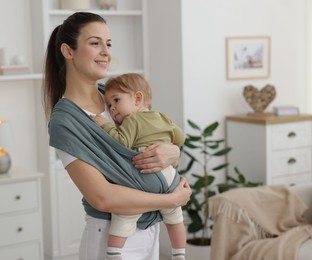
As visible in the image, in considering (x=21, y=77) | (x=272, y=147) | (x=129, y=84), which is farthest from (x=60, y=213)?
(x=129, y=84)

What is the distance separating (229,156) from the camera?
4801mm

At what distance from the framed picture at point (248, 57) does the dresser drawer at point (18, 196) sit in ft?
5.53

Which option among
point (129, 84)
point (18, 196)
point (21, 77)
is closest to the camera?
point (129, 84)

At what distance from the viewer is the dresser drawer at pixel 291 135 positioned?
14.7 ft

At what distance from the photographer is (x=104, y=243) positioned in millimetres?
1927

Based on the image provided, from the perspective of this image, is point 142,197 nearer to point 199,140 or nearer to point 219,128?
point 199,140

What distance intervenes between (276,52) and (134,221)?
3.36 meters

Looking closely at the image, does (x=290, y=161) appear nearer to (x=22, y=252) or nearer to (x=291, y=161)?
(x=291, y=161)

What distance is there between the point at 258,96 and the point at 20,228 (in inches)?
75.6

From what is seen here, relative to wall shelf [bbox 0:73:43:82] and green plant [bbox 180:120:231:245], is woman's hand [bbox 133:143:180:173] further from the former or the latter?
wall shelf [bbox 0:73:43:82]

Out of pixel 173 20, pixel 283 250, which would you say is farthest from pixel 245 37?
pixel 283 250

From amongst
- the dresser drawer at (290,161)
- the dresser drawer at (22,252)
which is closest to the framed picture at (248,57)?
the dresser drawer at (290,161)

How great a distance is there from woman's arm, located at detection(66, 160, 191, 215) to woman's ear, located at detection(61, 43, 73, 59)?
0.32 metres

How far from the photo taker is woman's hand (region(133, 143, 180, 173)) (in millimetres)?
1862
